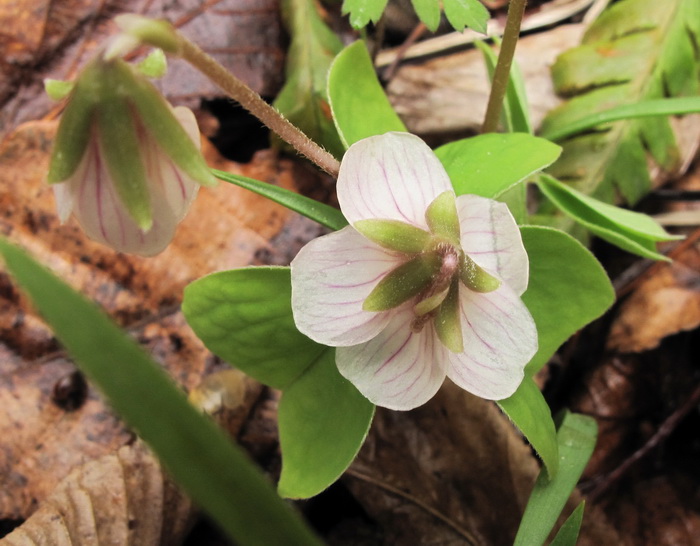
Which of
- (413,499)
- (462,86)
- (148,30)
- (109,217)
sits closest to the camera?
(148,30)

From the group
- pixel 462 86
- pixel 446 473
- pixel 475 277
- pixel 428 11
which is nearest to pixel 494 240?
pixel 475 277

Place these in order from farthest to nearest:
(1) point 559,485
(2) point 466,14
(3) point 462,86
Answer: (3) point 462,86 < (2) point 466,14 < (1) point 559,485

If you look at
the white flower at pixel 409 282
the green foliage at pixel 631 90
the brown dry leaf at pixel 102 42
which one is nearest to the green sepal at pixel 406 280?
the white flower at pixel 409 282

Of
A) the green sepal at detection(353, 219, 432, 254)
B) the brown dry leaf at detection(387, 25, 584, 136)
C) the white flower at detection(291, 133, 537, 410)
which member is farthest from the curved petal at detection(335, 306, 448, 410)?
the brown dry leaf at detection(387, 25, 584, 136)

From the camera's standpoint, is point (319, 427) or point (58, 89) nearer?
point (58, 89)

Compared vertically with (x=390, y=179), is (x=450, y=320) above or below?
below

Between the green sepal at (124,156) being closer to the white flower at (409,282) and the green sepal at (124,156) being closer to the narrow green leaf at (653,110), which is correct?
the white flower at (409,282)

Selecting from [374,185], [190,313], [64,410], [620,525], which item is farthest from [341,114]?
[620,525]

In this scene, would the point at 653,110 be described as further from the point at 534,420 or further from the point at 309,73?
the point at 309,73

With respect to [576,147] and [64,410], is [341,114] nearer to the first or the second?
[576,147]

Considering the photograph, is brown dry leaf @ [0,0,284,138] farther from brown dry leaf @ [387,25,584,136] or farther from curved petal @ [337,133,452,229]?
curved petal @ [337,133,452,229]
